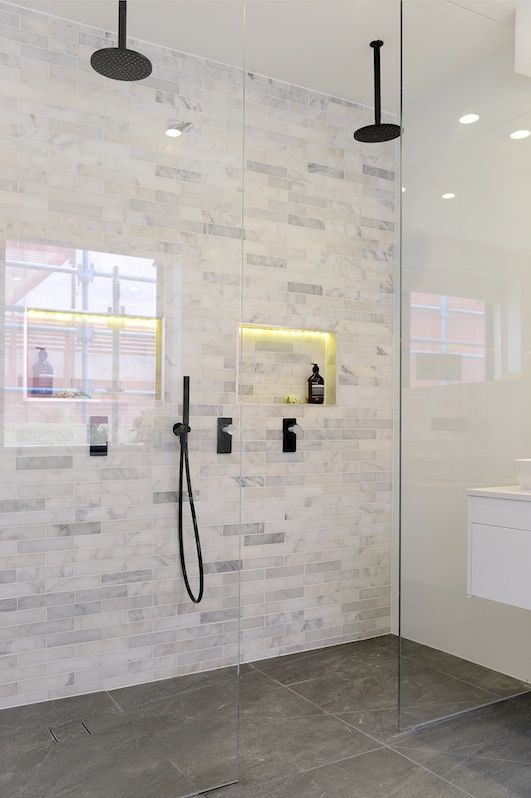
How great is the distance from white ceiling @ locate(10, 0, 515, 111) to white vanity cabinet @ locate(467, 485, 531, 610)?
1738 mm

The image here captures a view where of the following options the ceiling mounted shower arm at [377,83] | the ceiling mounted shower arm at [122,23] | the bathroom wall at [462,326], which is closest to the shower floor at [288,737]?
the bathroom wall at [462,326]

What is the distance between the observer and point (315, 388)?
3930 mm

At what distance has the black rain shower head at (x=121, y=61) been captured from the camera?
1.98m

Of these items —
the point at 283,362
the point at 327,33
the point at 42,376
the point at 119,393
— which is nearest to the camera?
the point at 42,376

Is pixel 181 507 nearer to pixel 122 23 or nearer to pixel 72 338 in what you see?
pixel 72 338

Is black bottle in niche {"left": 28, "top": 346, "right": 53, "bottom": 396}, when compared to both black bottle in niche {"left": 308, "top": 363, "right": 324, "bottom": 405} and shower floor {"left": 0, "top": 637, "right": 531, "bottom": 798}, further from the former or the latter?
black bottle in niche {"left": 308, "top": 363, "right": 324, "bottom": 405}

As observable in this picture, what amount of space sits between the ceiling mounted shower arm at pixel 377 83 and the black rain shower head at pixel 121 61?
5.74ft

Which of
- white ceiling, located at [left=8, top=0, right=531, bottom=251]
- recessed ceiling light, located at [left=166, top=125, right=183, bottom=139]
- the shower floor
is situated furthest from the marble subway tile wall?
recessed ceiling light, located at [left=166, top=125, right=183, bottom=139]

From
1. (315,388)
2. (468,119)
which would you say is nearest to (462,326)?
(468,119)

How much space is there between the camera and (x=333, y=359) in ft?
13.2

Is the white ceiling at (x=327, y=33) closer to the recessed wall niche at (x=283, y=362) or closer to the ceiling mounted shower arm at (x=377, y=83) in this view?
the ceiling mounted shower arm at (x=377, y=83)

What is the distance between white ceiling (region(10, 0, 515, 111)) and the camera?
2072mm

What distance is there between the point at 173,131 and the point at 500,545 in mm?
1974

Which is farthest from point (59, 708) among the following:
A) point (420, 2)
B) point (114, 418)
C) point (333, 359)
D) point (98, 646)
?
point (420, 2)
